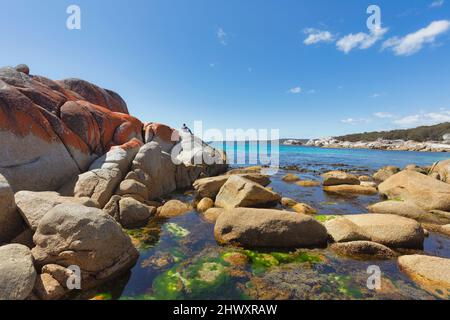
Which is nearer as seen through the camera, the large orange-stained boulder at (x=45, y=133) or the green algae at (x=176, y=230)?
the green algae at (x=176, y=230)

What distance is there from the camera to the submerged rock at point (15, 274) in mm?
4027

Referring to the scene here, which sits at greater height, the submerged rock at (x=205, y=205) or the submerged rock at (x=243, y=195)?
the submerged rock at (x=243, y=195)

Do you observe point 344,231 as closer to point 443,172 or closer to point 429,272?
point 429,272

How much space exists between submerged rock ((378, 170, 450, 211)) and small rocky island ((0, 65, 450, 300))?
0.21 ft

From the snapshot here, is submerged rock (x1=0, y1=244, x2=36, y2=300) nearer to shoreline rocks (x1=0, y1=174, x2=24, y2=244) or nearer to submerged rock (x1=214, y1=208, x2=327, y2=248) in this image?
shoreline rocks (x1=0, y1=174, x2=24, y2=244)

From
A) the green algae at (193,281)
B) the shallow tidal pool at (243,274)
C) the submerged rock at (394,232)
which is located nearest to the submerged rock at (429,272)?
the shallow tidal pool at (243,274)

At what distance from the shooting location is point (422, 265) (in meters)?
5.89

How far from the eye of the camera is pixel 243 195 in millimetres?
10711

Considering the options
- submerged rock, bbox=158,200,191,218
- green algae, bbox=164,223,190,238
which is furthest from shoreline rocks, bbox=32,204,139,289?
submerged rock, bbox=158,200,191,218

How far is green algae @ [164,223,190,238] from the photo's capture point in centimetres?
848

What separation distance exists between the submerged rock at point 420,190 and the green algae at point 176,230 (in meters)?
12.7

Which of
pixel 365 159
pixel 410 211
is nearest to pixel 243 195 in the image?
pixel 410 211

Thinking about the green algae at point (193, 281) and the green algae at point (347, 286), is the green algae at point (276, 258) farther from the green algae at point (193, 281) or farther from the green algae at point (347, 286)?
the green algae at point (193, 281)
